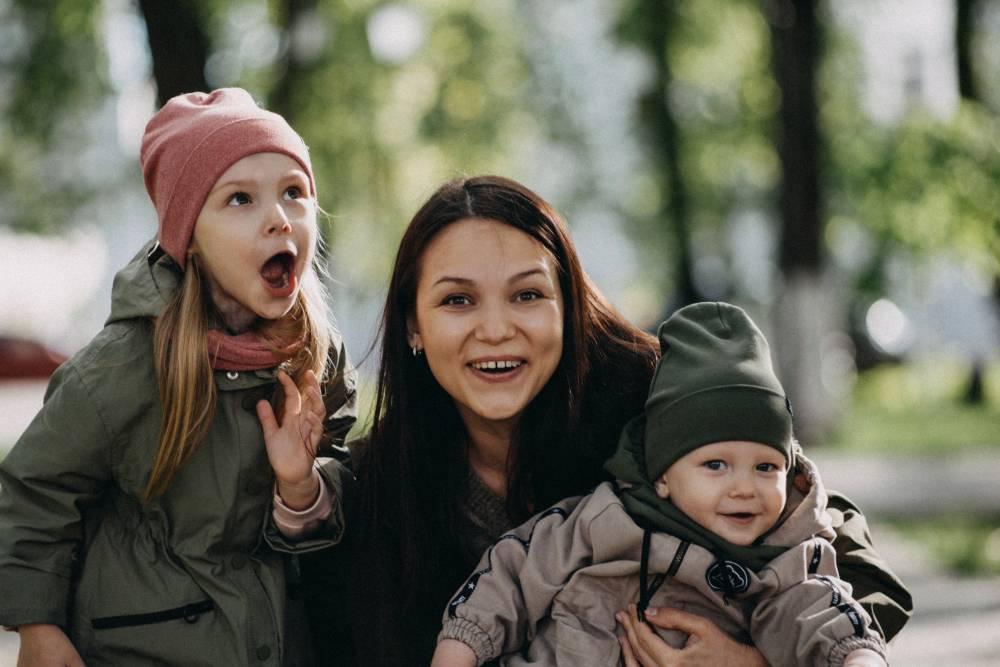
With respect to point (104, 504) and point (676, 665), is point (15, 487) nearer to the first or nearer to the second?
point (104, 504)

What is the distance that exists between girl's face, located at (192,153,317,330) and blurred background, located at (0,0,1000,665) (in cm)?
45

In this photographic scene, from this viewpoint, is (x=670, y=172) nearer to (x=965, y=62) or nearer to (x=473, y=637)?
(x=965, y=62)

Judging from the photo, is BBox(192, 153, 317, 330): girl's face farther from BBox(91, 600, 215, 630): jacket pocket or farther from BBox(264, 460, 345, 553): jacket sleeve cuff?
BBox(91, 600, 215, 630): jacket pocket

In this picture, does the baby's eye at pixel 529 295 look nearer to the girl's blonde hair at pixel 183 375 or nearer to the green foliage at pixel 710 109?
the girl's blonde hair at pixel 183 375

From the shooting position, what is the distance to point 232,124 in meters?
3.07

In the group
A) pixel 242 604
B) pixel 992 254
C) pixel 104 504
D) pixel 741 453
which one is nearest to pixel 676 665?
pixel 741 453

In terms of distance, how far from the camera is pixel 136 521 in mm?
3084

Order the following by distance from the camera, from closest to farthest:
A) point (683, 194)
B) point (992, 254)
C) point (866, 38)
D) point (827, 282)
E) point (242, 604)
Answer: point (242, 604), point (992, 254), point (827, 282), point (866, 38), point (683, 194)

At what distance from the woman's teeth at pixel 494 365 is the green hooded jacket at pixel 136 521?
53 cm

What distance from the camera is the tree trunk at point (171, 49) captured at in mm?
8766

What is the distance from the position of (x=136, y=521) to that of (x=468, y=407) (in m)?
0.90

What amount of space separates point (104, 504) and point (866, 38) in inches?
757

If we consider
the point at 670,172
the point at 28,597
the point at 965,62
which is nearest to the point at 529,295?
the point at 28,597

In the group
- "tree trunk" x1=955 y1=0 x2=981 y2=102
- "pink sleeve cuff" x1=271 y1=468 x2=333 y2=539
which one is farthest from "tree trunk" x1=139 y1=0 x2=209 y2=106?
"tree trunk" x1=955 y1=0 x2=981 y2=102
